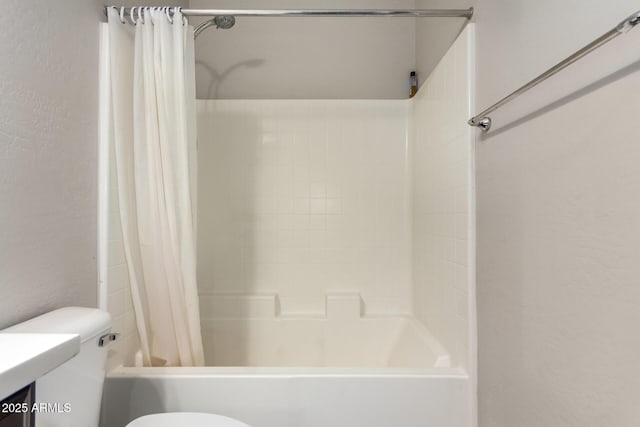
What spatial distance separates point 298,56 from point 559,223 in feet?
5.95

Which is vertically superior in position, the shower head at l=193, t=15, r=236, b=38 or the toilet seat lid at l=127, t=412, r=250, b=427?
the shower head at l=193, t=15, r=236, b=38

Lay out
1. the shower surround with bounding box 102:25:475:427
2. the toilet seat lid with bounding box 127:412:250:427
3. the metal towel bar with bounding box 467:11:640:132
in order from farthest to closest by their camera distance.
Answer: the shower surround with bounding box 102:25:475:427
the toilet seat lid with bounding box 127:412:250:427
the metal towel bar with bounding box 467:11:640:132

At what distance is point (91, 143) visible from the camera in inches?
44.6

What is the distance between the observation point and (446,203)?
1388 millimetres

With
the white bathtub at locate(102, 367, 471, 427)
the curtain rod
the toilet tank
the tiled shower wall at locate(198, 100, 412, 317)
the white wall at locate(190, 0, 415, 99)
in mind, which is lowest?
the white bathtub at locate(102, 367, 471, 427)

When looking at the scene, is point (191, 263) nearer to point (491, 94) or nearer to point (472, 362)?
point (472, 362)

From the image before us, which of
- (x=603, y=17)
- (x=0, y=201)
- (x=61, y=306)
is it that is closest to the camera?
(x=603, y=17)

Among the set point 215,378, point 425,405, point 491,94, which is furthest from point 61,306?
point 491,94

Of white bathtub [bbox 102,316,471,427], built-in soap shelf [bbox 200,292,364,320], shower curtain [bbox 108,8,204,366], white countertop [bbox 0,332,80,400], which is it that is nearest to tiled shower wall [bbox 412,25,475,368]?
white bathtub [bbox 102,316,471,427]

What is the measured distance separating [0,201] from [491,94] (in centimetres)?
138

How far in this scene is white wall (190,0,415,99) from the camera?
2059 mm

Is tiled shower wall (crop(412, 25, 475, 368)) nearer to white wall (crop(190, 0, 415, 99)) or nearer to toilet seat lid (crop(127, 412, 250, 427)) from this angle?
white wall (crop(190, 0, 415, 99))

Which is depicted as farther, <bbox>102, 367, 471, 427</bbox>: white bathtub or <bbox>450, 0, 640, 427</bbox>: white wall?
<bbox>102, 367, 471, 427</bbox>: white bathtub

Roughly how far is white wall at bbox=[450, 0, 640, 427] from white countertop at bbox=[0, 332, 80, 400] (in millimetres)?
1044
